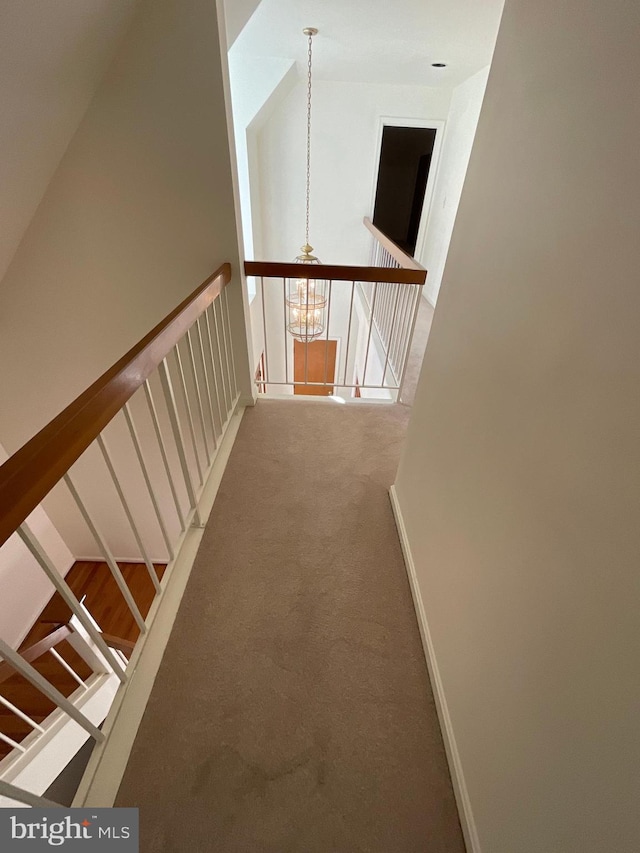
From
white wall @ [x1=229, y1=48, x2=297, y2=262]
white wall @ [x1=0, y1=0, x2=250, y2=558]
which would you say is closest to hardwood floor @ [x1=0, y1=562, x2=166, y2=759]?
white wall @ [x1=0, y1=0, x2=250, y2=558]

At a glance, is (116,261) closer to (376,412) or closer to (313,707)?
A: (376,412)

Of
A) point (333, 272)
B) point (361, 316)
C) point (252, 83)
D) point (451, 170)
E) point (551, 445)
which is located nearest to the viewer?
point (551, 445)

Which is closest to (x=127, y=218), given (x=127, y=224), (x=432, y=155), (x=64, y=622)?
(x=127, y=224)

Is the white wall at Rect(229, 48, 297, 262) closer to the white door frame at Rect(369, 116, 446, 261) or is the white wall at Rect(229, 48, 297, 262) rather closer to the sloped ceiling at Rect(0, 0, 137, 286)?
the white door frame at Rect(369, 116, 446, 261)

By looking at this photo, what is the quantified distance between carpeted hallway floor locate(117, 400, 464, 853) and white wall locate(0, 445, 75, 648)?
192 cm

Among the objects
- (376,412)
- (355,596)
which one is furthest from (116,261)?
(355,596)

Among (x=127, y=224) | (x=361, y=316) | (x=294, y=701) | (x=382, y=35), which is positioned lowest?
(x=361, y=316)

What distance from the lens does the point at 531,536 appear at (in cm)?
73

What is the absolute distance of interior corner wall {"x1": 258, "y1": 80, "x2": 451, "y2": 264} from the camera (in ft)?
13.7

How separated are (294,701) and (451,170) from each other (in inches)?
192

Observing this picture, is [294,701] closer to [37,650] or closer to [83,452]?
[83,452]

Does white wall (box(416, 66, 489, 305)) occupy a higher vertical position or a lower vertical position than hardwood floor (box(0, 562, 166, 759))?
higher

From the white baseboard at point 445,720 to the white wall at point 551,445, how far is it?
27 millimetres

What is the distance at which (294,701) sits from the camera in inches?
46.4
